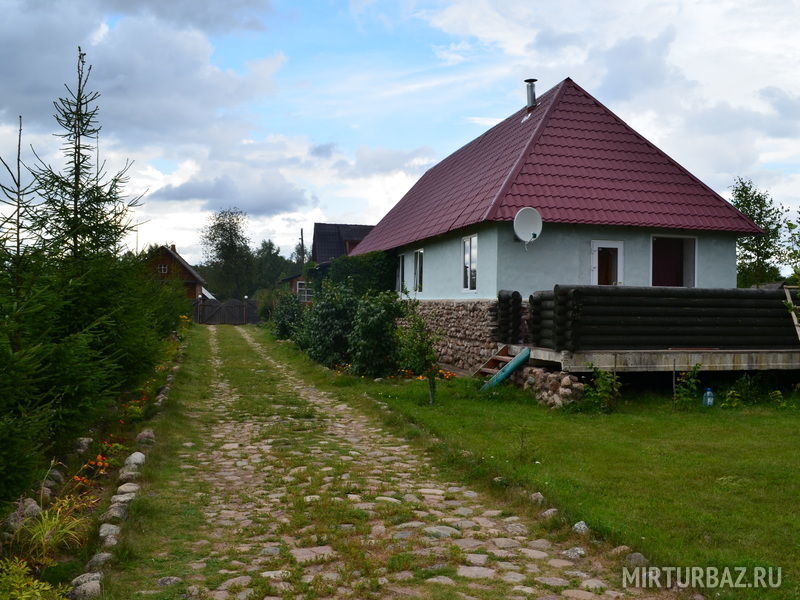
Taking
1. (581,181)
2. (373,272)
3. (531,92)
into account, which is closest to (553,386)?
(581,181)

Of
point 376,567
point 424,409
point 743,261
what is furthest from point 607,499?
point 743,261

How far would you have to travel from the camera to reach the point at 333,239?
45000mm

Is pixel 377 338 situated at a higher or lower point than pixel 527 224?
lower

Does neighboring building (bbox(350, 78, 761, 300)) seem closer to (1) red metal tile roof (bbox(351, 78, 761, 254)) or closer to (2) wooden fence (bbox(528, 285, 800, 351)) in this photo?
(1) red metal tile roof (bbox(351, 78, 761, 254))

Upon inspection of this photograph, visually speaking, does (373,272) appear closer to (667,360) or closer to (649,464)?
(667,360)

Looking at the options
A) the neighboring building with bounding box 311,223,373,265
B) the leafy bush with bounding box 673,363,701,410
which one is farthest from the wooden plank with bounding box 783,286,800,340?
the neighboring building with bounding box 311,223,373,265

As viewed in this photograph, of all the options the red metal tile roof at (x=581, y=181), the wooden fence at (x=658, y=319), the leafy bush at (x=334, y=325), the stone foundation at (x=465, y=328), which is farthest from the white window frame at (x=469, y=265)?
the wooden fence at (x=658, y=319)

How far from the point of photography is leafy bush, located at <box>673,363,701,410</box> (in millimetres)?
10484

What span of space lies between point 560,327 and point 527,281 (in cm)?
406

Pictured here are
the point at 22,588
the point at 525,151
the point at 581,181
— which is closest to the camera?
the point at 22,588

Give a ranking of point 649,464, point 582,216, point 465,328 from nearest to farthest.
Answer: point 649,464 → point 582,216 → point 465,328

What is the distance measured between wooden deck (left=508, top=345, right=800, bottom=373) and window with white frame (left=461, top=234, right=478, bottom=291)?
13.8 ft

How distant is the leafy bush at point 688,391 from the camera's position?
34.4 feet

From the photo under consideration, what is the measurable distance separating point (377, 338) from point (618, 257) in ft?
19.1
